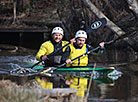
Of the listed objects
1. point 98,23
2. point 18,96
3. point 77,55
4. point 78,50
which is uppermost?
point 98,23

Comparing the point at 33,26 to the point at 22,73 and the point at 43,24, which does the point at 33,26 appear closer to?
the point at 43,24

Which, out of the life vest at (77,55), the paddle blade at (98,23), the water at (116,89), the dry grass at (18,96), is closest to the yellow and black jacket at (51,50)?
the life vest at (77,55)

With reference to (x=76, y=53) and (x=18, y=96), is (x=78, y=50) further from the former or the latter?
(x=18, y=96)

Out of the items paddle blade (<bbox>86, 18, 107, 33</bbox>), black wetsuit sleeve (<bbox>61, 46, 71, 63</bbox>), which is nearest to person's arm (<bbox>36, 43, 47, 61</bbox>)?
black wetsuit sleeve (<bbox>61, 46, 71, 63</bbox>)

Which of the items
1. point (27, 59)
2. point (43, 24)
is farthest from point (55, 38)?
point (43, 24)

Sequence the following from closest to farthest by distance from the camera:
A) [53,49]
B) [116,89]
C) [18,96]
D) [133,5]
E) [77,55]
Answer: [18,96] < [116,89] < [77,55] < [53,49] < [133,5]

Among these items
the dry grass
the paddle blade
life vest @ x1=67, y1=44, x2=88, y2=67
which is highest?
the paddle blade

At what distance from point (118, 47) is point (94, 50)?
8.35 metres

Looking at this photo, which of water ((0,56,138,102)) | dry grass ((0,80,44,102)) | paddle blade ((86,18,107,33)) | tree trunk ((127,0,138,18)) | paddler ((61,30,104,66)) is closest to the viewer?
dry grass ((0,80,44,102))

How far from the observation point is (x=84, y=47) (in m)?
11.7

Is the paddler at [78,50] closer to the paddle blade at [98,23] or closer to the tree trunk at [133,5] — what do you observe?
the paddle blade at [98,23]

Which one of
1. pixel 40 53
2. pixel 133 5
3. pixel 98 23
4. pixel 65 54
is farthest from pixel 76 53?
pixel 133 5

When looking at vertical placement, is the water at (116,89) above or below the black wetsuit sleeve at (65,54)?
below

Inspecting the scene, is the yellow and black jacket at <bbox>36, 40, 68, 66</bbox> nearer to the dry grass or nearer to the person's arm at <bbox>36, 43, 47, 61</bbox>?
the person's arm at <bbox>36, 43, 47, 61</bbox>
